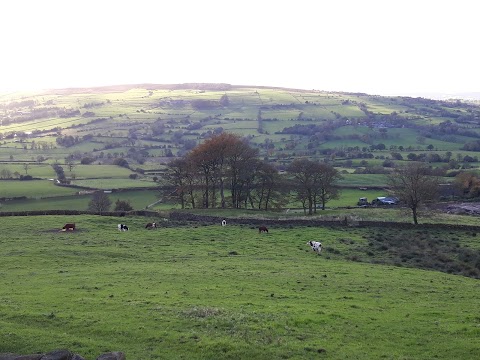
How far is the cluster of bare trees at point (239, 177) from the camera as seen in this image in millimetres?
60906

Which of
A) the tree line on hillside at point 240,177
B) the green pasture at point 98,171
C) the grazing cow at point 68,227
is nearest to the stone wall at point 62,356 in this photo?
the grazing cow at point 68,227

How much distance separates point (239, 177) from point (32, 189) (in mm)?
37760

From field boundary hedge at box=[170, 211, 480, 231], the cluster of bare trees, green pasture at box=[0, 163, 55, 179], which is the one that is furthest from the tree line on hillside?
green pasture at box=[0, 163, 55, 179]

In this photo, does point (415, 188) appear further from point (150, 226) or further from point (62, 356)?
point (62, 356)

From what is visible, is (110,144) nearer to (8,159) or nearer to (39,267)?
(8,159)

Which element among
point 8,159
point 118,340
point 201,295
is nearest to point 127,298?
point 201,295

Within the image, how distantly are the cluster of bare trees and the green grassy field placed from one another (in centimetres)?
2165

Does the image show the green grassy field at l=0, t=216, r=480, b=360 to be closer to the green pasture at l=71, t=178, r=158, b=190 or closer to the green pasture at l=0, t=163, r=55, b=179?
the green pasture at l=71, t=178, r=158, b=190

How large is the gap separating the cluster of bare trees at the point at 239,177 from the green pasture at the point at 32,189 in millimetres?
22999

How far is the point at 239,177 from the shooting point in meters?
61.1

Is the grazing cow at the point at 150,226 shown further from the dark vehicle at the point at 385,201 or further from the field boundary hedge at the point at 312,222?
the dark vehicle at the point at 385,201

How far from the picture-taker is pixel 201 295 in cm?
2338

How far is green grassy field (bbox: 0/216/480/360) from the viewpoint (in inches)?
657

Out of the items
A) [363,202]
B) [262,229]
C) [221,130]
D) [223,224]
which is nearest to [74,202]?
[223,224]
